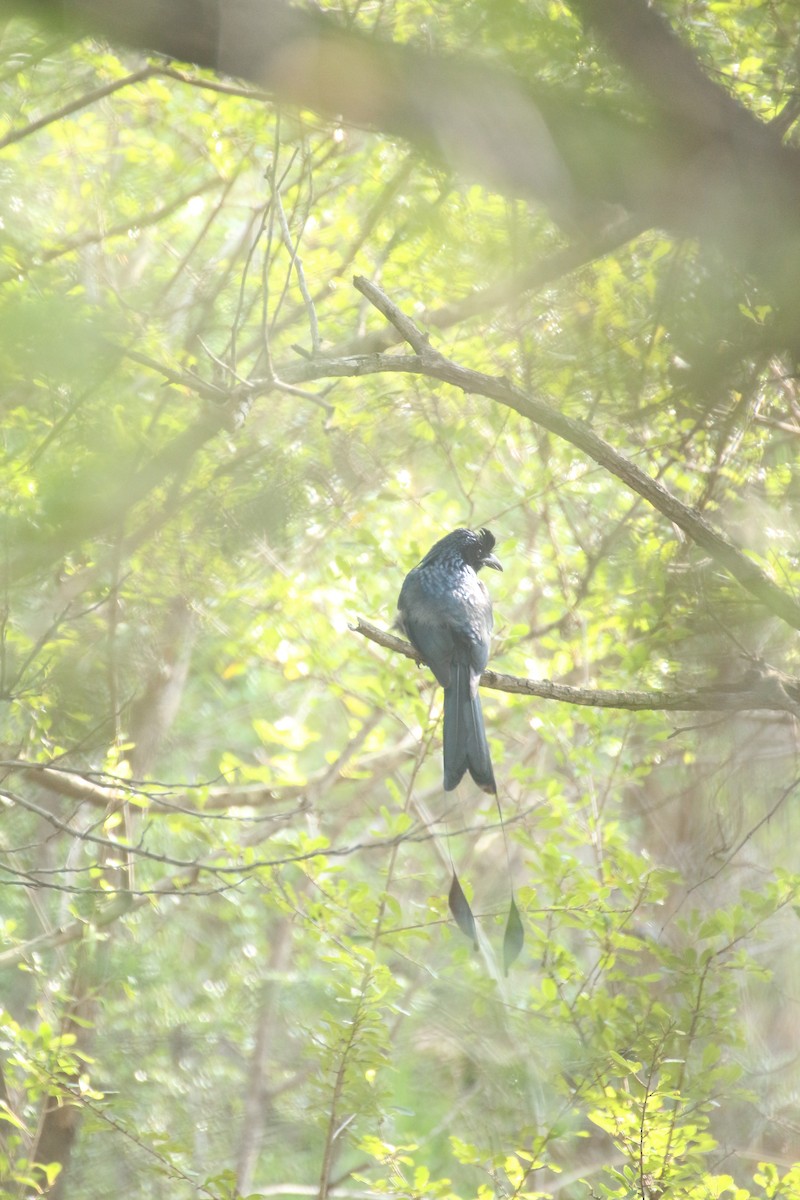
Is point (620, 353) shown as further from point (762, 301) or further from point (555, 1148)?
point (555, 1148)

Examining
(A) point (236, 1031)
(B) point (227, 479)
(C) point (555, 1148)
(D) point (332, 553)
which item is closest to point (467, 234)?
(B) point (227, 479)

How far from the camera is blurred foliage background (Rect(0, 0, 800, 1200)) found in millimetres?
3275

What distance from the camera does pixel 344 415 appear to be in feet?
16.0

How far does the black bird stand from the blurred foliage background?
0.25 metres

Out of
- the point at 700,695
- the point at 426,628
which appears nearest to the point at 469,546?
the point at 426,628

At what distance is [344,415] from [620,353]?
6.07ft

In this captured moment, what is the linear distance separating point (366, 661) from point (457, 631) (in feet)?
4.10

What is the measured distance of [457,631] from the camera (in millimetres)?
3578

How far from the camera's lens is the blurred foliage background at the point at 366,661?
328cm

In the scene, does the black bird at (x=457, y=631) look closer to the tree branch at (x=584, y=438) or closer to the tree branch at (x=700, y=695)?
the tree branch at (x=700, y=695)

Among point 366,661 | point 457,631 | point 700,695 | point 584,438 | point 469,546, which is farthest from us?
point 366,661

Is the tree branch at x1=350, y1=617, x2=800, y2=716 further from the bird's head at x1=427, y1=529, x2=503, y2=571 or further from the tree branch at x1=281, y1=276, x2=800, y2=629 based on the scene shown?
the bird's head at x1=427, y1=529, x2=503, y2=571

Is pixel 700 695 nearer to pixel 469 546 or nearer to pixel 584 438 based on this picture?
pixel 584 438

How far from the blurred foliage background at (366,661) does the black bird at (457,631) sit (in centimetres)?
25
